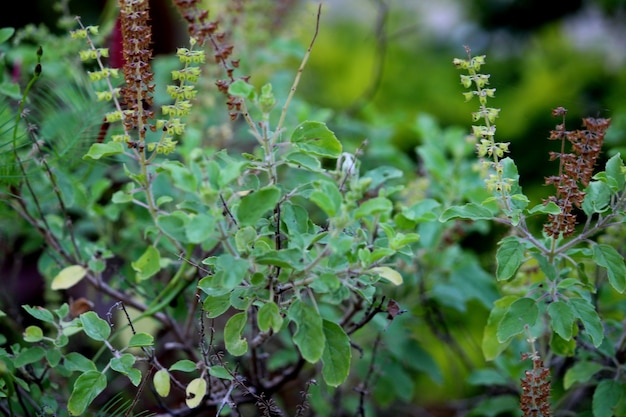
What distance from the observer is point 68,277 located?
114 cm

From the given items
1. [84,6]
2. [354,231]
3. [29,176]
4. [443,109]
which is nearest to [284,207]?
[354,231]

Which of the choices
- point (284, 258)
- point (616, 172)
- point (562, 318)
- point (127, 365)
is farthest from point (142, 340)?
point (616, 172)

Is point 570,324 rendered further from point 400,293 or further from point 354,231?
point 400,293

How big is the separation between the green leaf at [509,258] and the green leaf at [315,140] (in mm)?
297

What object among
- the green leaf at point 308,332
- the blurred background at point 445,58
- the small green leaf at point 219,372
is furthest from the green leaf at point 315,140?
the blurred background at point 445,58

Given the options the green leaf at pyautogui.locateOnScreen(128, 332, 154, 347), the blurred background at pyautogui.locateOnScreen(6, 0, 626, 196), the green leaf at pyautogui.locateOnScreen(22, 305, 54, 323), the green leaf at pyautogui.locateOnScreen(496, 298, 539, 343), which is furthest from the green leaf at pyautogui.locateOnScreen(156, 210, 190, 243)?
the blurred background at pyautogui.locateOnScreen(6, 0, 626, 196)

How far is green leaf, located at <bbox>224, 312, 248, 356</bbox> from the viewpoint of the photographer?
953mm

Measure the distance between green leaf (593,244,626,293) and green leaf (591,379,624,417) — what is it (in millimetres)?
224

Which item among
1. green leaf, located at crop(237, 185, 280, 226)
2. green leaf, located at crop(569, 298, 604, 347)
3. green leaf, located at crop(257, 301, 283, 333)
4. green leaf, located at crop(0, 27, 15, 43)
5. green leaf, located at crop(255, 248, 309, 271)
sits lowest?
green leaf, located at crop(569, 298, 604, 347)

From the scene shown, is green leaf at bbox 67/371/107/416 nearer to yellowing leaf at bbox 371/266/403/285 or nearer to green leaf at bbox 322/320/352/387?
green leaf at bbox 322/320/352/387

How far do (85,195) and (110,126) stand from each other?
0.61 feet

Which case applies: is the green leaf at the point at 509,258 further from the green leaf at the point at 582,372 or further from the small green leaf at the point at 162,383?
the small green leaf at the point at 162,383

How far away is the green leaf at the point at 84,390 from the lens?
94cm

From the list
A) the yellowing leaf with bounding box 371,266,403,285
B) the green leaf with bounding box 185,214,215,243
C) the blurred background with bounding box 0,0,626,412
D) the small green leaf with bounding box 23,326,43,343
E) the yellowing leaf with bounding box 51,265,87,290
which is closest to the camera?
the green leaf with bounding box 185,214,215,243
